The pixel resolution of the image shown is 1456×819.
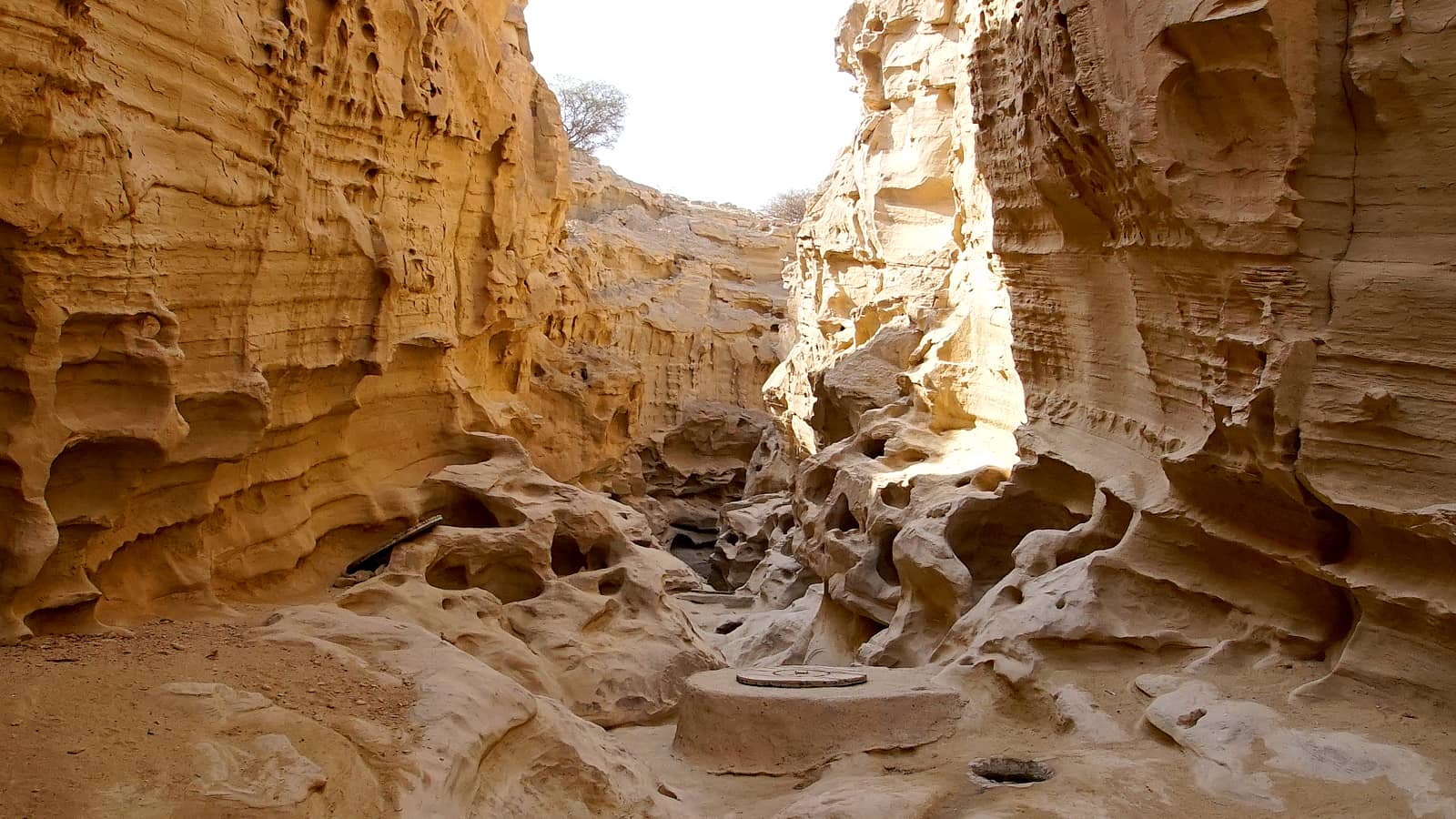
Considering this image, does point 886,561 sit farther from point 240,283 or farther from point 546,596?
point 240,283

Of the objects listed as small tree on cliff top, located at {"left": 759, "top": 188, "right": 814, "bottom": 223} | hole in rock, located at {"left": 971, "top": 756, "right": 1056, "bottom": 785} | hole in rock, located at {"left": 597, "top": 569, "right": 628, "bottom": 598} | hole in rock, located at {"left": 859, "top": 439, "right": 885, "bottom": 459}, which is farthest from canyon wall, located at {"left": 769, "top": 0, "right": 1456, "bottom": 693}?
small tree on cliff top, located at {"left": 759, "top": 188, "right": 814, "bottom": 223}

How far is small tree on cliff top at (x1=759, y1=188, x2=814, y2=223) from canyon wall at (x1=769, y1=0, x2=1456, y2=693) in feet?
85.7

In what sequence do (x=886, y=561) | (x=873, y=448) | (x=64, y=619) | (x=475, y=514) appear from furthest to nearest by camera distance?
1. (x=873, y=448)
2. (x=886, y=561)
3. (x=475, y=514)
4. (x=64, y=619)

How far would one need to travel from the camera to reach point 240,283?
7.31m

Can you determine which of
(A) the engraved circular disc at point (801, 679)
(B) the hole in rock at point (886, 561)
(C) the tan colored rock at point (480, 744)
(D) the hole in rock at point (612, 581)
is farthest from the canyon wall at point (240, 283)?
(B) the hole in rock at point (886, 561)

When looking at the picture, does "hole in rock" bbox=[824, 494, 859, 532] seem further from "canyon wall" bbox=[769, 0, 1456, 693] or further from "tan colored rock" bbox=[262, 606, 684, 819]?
"tan colored rock" bbox=[262, 606, 684, 819]

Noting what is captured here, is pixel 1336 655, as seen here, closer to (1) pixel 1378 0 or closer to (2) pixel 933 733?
(2) pixel 933 733

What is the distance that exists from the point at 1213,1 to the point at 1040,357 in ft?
14.7

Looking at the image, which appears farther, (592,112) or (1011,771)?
(592,112)

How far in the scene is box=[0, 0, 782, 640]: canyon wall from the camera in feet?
17.4

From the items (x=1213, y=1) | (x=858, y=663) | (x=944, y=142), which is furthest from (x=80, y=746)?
(x=944, y=142)

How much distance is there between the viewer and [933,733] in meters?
6.92

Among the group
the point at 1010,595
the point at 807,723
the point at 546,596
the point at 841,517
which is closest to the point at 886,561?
the point at 841,517

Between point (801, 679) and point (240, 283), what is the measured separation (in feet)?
15.1
